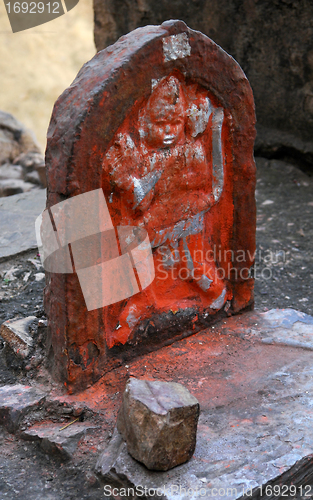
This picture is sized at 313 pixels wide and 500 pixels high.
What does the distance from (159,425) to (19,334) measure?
0.97m

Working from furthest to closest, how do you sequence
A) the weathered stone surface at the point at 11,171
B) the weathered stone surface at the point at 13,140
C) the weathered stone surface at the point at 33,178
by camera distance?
the weathered stone surface at the point at 13,140 < the weathered stone surface at the point at 11,171 < the weathered stone surface at the point at 33,178

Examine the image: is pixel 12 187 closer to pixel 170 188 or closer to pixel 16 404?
pixel 170 188

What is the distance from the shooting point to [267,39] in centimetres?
491

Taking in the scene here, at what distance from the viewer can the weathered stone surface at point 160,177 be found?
70.7 inches

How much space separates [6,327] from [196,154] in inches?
46.0

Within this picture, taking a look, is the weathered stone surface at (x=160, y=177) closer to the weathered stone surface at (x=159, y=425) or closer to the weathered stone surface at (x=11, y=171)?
the weathered stone surface at (x=159, y=425)

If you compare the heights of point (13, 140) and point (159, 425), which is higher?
point (159, 425)

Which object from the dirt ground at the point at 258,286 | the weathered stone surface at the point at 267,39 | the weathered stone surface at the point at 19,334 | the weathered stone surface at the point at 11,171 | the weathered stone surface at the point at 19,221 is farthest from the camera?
the weathered stone surface at the point at 11,171

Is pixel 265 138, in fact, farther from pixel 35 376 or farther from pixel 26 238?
pixel 35 376

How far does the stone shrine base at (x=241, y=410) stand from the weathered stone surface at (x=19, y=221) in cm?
161

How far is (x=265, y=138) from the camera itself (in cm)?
522

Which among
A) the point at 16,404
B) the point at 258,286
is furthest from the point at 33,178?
the point at 16,404

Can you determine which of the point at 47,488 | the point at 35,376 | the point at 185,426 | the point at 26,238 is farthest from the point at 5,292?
the point at 185,426

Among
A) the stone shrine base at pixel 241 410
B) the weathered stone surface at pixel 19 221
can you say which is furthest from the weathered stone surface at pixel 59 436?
the weathered stone surface at pixel 19 221
